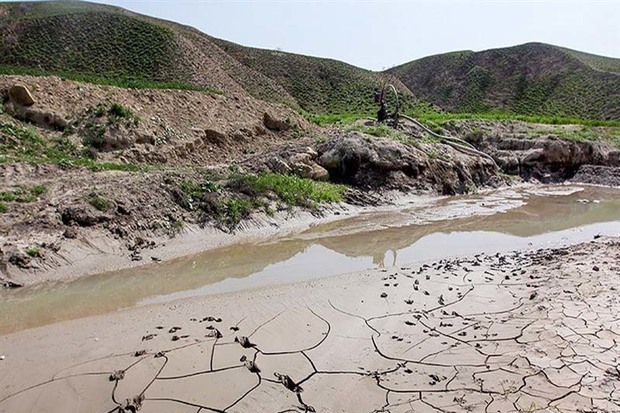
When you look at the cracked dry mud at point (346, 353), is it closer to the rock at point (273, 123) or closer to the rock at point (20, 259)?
the rock at point (20, 259)

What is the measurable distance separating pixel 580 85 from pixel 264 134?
38581 mm

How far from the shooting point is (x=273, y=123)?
59.5 feet

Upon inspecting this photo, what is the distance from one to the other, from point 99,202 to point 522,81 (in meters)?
50.3

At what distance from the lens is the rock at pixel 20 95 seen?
12328 millimetres

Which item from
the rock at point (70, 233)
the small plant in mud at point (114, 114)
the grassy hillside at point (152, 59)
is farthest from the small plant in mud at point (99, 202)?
the grassy hillside at point (152, 59)

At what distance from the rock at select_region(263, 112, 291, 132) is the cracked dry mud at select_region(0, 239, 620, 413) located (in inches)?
475

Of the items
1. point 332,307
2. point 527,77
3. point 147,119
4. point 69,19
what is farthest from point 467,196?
point 527,77

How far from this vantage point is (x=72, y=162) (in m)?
11.0

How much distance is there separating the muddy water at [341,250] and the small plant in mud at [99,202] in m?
1.67

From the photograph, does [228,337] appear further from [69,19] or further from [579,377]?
[69,19]

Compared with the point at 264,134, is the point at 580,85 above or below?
above

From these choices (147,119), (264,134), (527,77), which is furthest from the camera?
(527,77)

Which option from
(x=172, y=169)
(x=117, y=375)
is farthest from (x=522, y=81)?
(x=117, y=375)

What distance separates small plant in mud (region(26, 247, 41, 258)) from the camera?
23.7ft
